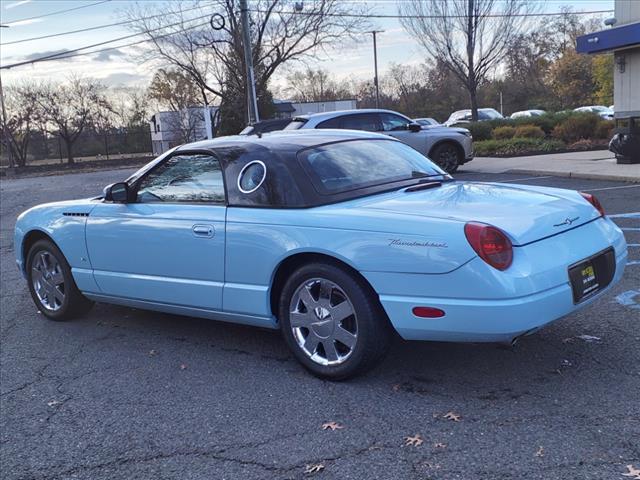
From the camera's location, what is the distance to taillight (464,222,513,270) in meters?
3.36

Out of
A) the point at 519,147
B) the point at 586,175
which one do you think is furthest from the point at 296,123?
the point at 519,147

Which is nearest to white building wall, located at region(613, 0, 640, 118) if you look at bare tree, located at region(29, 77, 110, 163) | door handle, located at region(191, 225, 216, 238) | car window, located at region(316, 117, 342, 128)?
car window, located at region(316, 117, 342, 128)

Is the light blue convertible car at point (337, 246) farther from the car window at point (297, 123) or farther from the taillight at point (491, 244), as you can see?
the car window at point (297, 123)

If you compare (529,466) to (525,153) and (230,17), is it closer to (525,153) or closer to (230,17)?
(525,153)

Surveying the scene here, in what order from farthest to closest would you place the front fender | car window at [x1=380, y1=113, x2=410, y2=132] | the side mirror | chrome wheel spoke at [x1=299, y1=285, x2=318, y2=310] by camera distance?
car window at [x1=380, y1=113, x2=410, y2=132]
the front fender
the side mirror
chrome wheel spoke at [x1=299, y1=285, x2=318, y2=310]

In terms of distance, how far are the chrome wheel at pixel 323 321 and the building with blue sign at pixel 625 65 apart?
13152mm

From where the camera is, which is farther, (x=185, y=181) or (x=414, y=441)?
(x=185, y=181)

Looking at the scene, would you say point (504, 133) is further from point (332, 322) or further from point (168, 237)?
point (332, 322)

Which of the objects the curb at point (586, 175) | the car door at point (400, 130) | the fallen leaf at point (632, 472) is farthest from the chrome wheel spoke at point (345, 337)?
the car door at point (400, 130)

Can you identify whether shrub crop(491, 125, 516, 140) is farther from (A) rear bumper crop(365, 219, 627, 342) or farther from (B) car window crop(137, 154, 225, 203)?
(A) rear bumper crop(365, 219, 627, 342)

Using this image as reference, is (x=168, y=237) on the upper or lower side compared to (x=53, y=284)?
upper

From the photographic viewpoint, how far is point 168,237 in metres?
4.61

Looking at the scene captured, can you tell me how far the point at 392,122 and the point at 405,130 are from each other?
36 cm

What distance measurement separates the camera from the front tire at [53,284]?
557 cm
